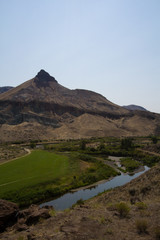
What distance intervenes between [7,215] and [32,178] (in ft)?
61.1

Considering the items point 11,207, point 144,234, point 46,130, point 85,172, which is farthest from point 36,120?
point 144,234

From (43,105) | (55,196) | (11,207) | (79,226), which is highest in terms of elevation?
(43,105)

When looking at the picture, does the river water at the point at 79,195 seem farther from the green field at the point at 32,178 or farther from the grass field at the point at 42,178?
the green field at the point at 32,178

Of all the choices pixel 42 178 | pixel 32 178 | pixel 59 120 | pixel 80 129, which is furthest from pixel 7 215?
pixel 59 120

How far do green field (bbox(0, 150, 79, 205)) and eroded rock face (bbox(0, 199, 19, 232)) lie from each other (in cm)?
972

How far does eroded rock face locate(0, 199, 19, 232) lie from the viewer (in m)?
17.4

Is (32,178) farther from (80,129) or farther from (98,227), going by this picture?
(80,129)

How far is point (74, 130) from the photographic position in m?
148

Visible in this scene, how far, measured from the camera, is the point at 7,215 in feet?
58.4

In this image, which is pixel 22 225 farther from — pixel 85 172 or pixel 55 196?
pixel 85 172

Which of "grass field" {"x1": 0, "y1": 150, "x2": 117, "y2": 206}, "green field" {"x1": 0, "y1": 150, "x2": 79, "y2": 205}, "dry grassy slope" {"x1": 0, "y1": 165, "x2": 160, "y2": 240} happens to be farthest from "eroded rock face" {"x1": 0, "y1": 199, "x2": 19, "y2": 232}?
"green field" {"x1": 0, "y1": 150, "x2": 79, "y2": 205}

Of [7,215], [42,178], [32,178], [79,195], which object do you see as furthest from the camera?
[42,178]

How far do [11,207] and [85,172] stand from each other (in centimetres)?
2570

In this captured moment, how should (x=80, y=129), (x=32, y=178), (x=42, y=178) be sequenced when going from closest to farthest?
(x=32, y=178) < (x=42, y=178) < (x=80, y=129)
